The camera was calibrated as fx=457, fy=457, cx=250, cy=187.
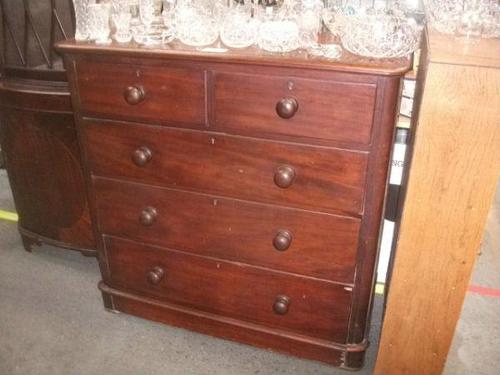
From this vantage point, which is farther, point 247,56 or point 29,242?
point 29,242

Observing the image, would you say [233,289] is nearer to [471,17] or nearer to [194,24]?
[194,24]

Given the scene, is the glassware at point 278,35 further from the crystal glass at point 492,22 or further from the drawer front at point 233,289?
the drawer front at point 233,289

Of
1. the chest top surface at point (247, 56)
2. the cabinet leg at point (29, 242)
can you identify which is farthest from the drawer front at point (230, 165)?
the cabinet leg at point (29, 242)

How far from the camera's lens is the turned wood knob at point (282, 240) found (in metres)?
1.40

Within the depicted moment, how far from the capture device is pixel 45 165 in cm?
197

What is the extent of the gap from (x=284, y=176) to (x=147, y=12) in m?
0.69

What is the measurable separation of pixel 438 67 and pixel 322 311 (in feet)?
2.80

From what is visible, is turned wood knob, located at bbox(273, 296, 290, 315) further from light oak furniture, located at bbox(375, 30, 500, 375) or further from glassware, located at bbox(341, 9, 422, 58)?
glassware, located at bbox(341, 9, 422, 58)

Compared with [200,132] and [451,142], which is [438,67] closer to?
[451,142]

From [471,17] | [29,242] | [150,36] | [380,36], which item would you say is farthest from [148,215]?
[471,17]

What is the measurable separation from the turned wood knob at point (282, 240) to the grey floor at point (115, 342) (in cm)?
51

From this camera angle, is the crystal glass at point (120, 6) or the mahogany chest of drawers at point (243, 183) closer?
the mahogany chest of drawers at point (243, 183)

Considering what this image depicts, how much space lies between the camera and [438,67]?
3.37 feet

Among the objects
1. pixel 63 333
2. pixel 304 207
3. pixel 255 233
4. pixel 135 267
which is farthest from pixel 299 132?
pixel 63 333
